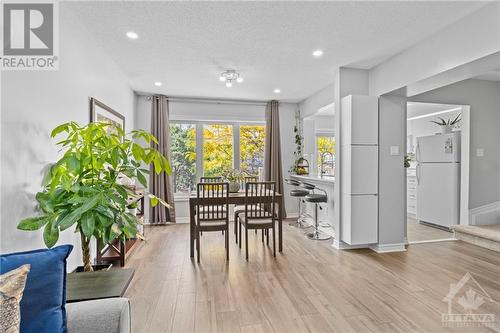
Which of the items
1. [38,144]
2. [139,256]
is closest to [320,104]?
[139,256]

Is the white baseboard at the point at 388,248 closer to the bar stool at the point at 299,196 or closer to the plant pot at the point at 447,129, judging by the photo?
the bar stool at the point at 299,196

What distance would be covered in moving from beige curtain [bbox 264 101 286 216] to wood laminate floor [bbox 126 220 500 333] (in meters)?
1.98

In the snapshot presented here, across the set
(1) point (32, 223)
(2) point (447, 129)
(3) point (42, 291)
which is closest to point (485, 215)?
(2) point (447, 129)

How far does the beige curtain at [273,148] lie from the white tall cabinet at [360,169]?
2.10 metres

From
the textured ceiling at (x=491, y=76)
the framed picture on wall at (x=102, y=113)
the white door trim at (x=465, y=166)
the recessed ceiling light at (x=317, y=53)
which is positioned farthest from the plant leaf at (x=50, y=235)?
the textured ceiling at (x=491, y=76)

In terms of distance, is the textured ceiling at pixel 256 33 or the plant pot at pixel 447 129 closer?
the textured ceiling at pixel 256 33

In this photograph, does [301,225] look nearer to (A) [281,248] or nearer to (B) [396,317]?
(A) [281,248]

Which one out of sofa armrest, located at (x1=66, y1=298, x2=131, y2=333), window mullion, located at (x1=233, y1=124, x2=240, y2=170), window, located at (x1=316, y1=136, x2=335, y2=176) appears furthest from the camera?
window, located at (x1=316, y1=136, x2=335, y2=176)

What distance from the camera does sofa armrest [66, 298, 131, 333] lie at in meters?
1.09

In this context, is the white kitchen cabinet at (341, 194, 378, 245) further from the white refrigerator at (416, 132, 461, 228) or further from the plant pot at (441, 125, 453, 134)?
the plant pot at (441, 125, 453, 134)

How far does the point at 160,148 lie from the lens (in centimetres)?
509

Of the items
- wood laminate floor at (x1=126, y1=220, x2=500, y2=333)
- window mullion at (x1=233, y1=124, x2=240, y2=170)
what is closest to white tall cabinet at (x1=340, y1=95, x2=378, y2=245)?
wood laminate floor at (x1=126, y1=220, x2=500, y2=333)

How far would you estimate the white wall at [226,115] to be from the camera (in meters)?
5.14

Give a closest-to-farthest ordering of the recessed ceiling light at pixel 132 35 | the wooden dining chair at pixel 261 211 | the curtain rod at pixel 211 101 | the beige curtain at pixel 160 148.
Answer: the recessed ceiling light at pixel 132 35 < the wooden dining chair at pixel 261 211 < the beige curtain at pixel 160 148 < the curtain rod at pixel 211 101
